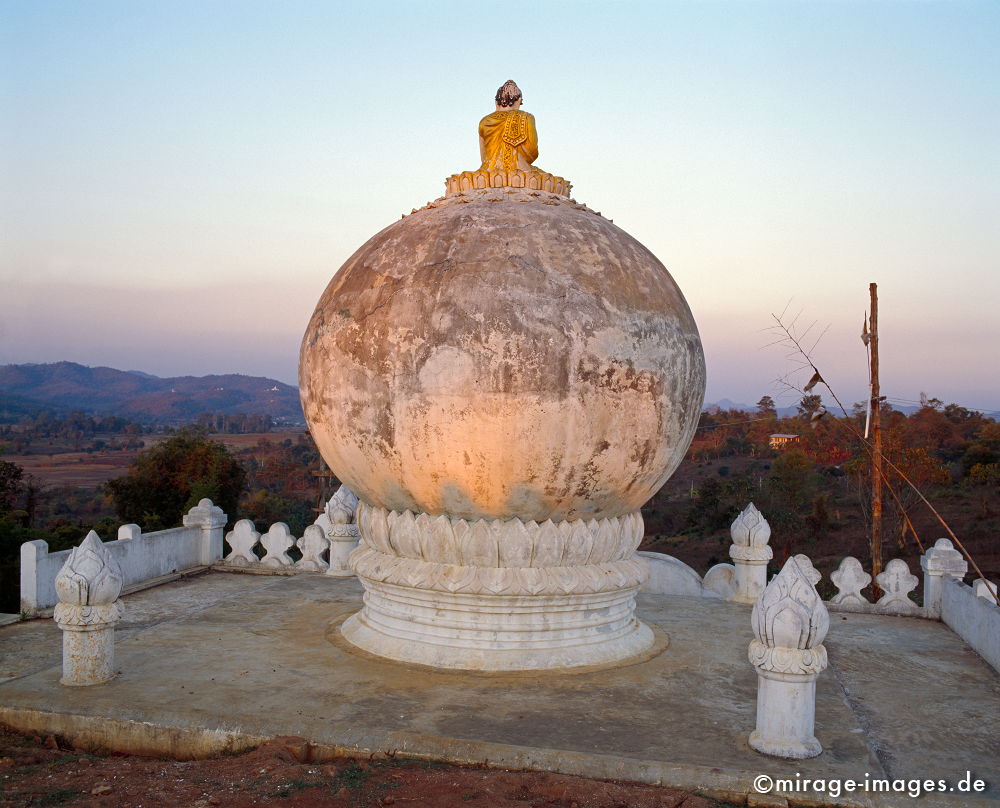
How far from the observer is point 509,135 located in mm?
9297

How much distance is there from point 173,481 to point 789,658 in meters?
20.6

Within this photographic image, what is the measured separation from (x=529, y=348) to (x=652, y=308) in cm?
134

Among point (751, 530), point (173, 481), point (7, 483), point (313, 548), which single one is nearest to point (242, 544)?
point (313, 548)

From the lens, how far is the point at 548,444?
7.45m

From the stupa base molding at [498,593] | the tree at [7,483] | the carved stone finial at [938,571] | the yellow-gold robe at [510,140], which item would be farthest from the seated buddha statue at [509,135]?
the tree at [7,483]

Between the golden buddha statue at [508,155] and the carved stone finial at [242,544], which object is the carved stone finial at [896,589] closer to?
the golden buddha statue at [508,155]

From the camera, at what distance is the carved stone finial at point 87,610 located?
22.7 feet

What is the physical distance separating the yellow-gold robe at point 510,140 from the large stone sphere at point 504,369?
108 centimetres

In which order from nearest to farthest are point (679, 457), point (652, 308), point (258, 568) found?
point (652, 308) → point (679, 457) → point (258, 568)

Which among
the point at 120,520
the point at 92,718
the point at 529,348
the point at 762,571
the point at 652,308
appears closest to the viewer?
the point at 92,718

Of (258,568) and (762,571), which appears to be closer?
(762,571)

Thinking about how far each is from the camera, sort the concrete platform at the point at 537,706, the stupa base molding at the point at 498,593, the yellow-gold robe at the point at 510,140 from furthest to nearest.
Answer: the yellow-gold robe at the point at 510,140 → the stupa base molding at the point at 498,593 → the concrete platform at the point at 537,706

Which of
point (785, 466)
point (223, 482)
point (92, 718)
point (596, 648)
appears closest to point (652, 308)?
point (596, 648)

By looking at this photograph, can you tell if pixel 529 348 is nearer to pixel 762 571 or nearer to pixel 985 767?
pixel 985 767
